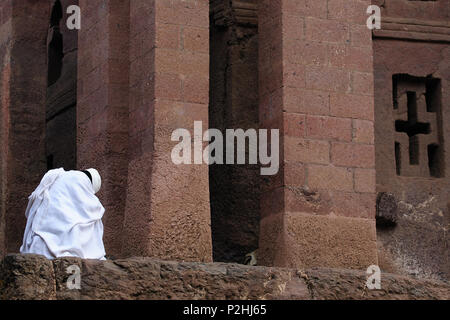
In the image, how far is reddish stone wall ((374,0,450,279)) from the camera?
11.1m

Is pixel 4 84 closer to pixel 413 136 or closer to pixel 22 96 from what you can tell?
pixel 22 96

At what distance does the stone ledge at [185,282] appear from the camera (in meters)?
6.99

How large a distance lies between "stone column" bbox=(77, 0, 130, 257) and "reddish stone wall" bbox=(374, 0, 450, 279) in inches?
105

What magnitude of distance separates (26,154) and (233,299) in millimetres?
4772

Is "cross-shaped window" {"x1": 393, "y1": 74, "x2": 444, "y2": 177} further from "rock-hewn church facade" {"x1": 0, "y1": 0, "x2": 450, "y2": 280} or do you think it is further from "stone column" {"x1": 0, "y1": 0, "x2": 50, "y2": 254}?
"stone column" {"x1": 0, "y1": 0, "x2": 50, "y2": 254}

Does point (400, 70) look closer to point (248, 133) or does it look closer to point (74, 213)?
point (248, 133)

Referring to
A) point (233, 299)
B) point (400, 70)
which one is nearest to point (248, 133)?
point (400, 70)

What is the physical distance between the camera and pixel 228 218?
11.1m

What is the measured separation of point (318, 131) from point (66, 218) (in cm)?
207
